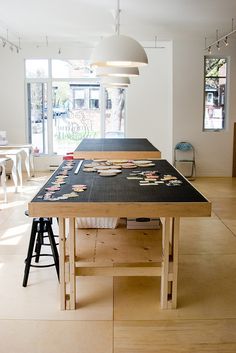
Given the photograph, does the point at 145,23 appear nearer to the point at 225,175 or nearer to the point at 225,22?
the point at 225,22

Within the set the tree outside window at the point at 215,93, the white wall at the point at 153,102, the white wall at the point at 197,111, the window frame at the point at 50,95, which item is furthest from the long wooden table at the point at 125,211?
the window frame at the point at 50,95

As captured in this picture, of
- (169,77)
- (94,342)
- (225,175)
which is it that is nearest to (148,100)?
(169,77)

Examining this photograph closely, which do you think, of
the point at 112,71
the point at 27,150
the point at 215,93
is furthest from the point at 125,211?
the point at 215,93

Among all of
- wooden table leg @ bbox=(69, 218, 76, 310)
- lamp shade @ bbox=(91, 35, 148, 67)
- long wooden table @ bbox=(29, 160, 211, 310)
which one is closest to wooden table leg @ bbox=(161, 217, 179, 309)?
long wooden table @ bbox=(29, 160, 211, 310)

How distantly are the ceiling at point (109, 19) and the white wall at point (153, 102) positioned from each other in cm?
94

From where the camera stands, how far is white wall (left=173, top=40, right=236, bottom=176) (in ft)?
29.4

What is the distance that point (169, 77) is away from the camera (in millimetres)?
9391

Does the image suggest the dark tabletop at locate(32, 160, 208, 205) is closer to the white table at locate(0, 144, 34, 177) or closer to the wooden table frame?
the wooden table frame

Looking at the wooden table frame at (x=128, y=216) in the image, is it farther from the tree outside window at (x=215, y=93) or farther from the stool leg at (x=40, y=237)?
the tree outside window at (x=215, y=93)

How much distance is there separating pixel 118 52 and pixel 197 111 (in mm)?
5980

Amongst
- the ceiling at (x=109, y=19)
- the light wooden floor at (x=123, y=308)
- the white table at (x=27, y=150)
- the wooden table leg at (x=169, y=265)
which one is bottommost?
the light wooden floor at (x=123, y=308)

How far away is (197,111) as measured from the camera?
9.15 m

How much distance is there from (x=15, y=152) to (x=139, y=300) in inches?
188

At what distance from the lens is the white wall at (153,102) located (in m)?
9.63
